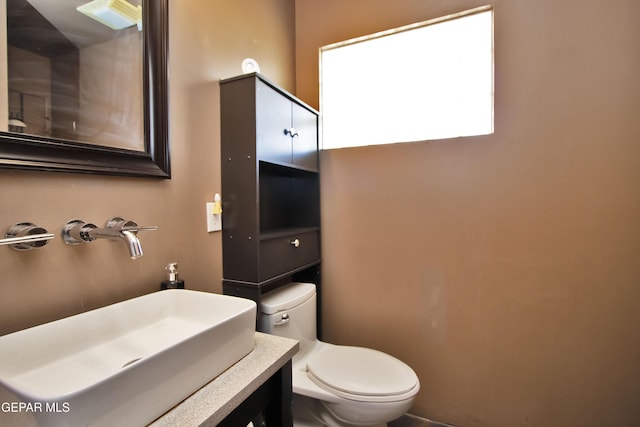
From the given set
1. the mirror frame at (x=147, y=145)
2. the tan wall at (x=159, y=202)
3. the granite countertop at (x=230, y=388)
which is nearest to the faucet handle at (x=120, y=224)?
the tan wall at (x=159, y=202)

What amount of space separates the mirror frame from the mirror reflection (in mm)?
21

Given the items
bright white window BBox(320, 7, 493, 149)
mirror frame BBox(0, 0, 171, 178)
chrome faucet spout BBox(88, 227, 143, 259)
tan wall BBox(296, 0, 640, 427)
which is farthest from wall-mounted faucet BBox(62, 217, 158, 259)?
bright white window BBox(320, 7, 493, 149)

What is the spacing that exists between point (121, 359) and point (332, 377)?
837 millimetres

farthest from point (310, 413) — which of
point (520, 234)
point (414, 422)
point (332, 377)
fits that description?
point (520, 234)

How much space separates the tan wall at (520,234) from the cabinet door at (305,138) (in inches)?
8.7

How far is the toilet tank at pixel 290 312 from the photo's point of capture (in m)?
1.23

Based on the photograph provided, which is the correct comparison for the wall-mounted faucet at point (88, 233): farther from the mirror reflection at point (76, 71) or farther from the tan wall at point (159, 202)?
the mirror reflection at point (76, 71)

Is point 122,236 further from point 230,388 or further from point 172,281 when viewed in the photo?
point 230,388

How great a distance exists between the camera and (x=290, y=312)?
1322mm

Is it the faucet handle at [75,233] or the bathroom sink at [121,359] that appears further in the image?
the faucet handle at [75,233]

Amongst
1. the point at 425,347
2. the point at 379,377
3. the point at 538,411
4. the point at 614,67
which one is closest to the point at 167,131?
the point at 379,377

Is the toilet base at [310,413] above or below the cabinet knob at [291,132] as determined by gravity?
below

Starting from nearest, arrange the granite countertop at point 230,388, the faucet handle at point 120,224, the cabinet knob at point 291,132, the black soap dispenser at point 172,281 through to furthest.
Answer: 1. the granite countertop at point 230,388
2. the faucet handle at point 120,224
3. the black soap dispenser at point 172,281
4. the cabinet knob at point 291,132

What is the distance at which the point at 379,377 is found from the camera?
1.25 metres
